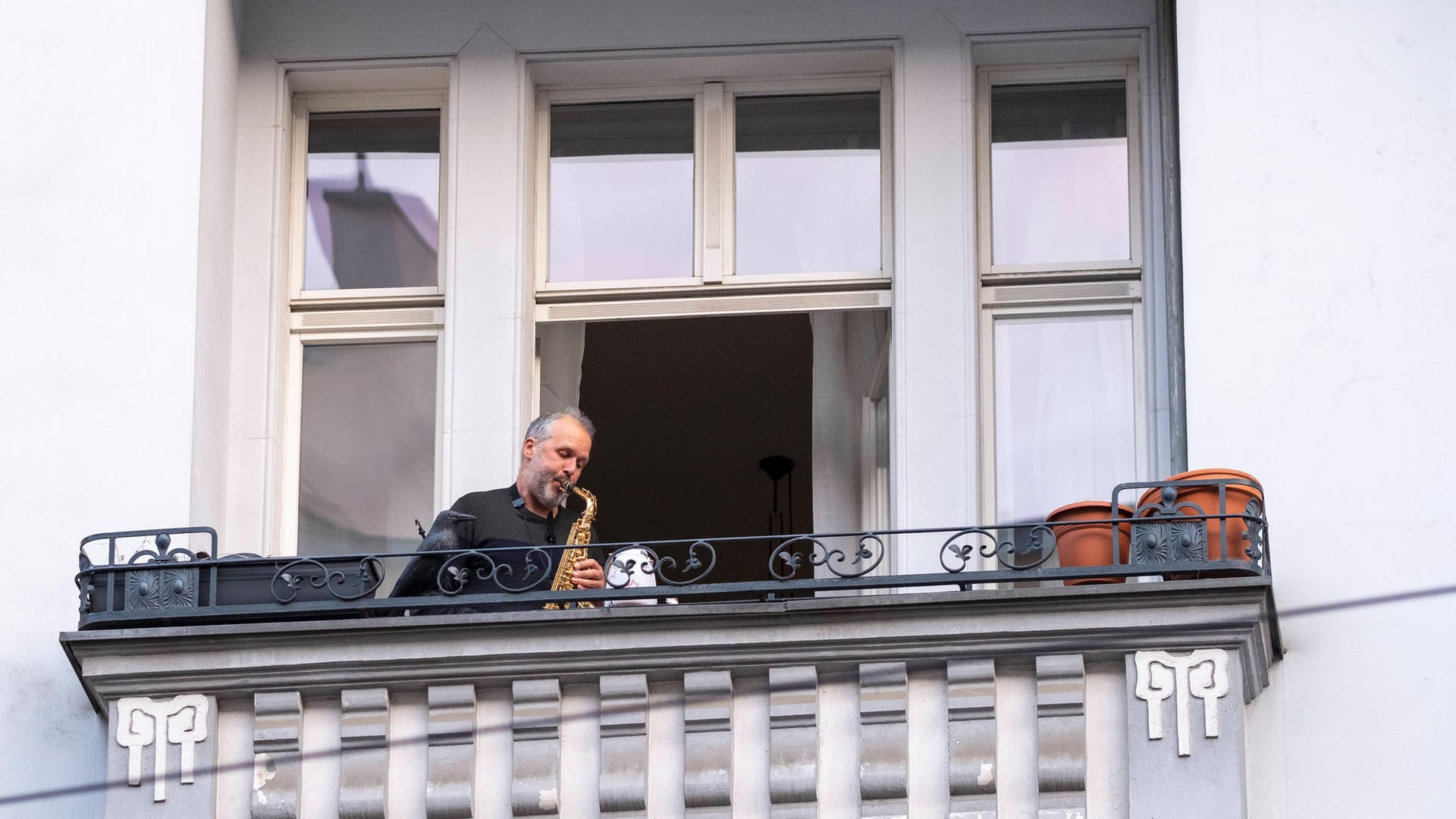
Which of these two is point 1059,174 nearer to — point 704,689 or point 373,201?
point 373,201

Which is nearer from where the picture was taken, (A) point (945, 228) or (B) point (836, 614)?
(B) point (836, 614)

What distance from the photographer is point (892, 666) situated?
1187 centimetres

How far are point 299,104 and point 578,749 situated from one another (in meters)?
4.35

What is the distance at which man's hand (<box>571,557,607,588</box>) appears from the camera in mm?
12359

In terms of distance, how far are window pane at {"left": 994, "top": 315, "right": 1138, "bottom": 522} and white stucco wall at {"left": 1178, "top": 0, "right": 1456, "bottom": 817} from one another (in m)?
1.08

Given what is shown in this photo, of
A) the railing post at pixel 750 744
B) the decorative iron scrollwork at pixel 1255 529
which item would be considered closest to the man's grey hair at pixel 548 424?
the railing post at pixel 750 744

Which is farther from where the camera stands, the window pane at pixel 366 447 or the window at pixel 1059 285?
the window pane at pixel 366 447

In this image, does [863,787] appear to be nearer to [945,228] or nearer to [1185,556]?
[1185,556]

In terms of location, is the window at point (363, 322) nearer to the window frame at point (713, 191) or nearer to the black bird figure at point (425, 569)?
the window frame at point (713, 191)

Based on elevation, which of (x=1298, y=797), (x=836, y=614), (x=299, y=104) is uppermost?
(x=299, y=104)

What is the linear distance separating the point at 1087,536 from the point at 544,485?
250 centimetres

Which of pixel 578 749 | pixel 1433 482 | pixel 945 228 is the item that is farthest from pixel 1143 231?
pixel 578 749

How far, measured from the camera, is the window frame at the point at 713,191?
14281mm

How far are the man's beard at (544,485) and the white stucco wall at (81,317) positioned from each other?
5.08ft
